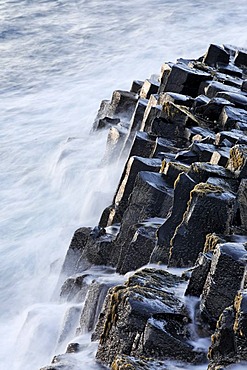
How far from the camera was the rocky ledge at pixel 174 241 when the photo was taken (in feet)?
26.3

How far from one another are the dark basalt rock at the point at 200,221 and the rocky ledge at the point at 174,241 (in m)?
0.01

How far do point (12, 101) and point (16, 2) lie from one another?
15.9 meters

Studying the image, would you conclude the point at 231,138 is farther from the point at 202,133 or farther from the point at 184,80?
the point at 184,80

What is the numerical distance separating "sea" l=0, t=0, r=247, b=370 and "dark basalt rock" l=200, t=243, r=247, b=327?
150cm

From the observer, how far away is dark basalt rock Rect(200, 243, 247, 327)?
27.3 feet

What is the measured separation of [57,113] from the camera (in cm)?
2856

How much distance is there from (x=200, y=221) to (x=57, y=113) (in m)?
18.9

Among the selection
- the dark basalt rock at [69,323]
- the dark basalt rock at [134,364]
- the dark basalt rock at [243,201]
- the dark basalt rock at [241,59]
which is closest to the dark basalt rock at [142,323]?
the dark basalt rock at [134,364]

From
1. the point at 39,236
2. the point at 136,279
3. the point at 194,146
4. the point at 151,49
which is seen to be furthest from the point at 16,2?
the point at 136,279

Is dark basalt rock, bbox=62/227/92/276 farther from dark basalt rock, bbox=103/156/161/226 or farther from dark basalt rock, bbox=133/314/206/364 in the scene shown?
dark basalt rock, bbox=133/314/206/364

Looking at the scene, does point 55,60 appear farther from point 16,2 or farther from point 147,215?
point 147,215

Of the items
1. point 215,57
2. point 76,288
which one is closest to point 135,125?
point 215,57

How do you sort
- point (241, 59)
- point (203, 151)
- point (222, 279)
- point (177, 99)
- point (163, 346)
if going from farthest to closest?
1. point (241, 59)
2. point (177, 99)
3. point (203, 151)
4. point (222, 279)
5. point (163, 346)

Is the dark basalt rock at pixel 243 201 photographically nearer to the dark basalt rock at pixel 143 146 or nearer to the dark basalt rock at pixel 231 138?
the dark basalt rock at pixel 231 138
